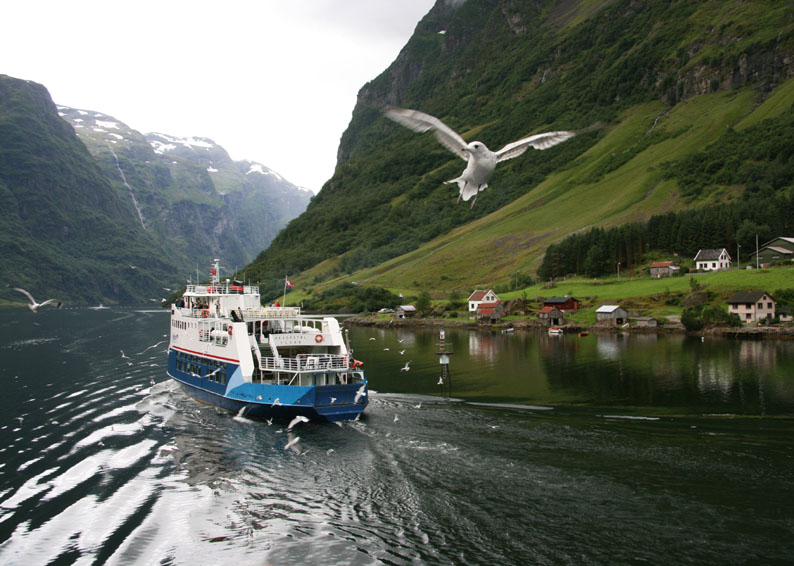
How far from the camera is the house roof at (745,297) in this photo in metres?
87.1

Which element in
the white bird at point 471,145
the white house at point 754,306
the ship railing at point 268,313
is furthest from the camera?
the white house at point 754,306

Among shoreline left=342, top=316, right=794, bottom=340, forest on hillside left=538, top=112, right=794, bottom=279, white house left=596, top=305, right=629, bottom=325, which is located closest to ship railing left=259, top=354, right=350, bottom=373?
A: shoreline left=342, top=316, right=794, bottom=340

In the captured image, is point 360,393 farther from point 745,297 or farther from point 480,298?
point 480,298

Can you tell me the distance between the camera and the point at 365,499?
23.0 m

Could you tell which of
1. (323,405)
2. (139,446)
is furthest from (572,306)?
(139,446)

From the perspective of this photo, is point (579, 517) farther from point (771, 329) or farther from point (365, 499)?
point (771, 329)

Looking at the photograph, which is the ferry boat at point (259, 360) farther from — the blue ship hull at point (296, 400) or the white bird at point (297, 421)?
the white bird at point (297, 421)

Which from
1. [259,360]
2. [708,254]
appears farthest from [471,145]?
[708,254]

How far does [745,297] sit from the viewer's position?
8844 cm

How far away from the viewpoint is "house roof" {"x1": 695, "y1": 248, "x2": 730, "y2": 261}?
121 metres

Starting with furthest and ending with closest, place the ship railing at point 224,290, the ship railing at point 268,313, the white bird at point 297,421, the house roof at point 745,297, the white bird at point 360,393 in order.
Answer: the house roof at point 745,297
the ship railing at point 224,290
the ship railing at point 268,313
the white bird at point 360,393
the white bird at point 297,421

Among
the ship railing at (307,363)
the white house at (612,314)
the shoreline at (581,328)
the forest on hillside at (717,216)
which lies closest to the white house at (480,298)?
the shoreline at (581,328)

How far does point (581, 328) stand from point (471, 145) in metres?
82.6

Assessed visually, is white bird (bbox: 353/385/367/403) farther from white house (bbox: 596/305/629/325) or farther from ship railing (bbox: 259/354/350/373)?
white house (bbox: 596/305/629/325)
